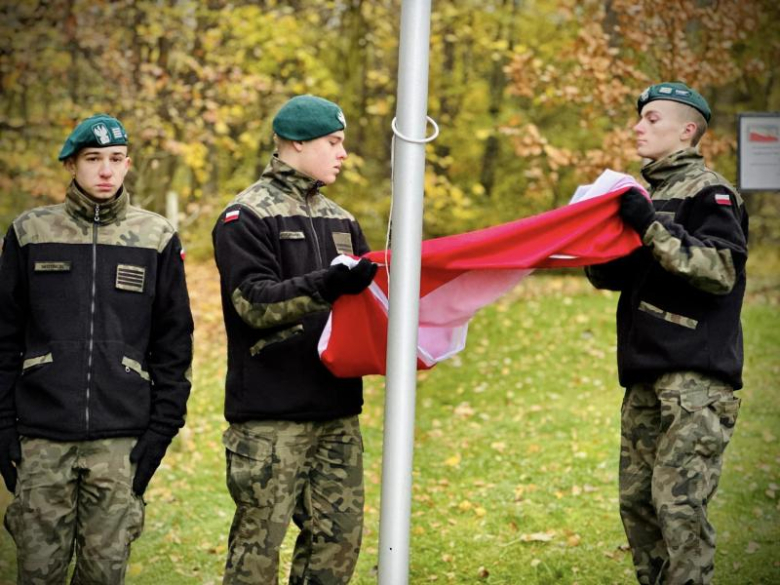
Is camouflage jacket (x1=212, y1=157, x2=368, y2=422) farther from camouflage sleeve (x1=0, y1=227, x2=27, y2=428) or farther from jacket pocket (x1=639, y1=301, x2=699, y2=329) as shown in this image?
jacket pocket (x1=639, y1=301, x2=699, y2=329)

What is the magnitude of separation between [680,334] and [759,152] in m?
2.62

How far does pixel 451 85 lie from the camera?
16.3m

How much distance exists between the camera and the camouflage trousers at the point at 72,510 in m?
3.70

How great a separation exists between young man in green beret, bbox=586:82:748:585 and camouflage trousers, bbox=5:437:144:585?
221cm

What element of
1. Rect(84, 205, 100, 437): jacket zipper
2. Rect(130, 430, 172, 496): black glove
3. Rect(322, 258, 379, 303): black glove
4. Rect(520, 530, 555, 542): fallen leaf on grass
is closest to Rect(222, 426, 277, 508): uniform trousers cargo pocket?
Rect(130, 430, 172, 496): black glove

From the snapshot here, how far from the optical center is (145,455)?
3850mm

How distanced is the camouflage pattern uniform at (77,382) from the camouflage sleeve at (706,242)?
2.08 metres

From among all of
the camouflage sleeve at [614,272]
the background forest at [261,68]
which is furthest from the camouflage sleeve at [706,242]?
the background forest at [261,68]

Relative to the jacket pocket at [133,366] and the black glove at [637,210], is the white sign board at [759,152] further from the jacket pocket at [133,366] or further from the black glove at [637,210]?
the jacket pocket at [133,366]

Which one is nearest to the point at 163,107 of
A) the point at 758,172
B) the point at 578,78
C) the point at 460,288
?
the point at 578,78

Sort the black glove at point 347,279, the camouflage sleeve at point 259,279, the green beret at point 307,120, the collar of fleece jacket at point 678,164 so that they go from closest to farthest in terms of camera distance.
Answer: the black glove at point 347,279 → the camouflage sleeve at point 259,279 → the green beret at point 307,120 → the collar of fleece jacket at point 678,164

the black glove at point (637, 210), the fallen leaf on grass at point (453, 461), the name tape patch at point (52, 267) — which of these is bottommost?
the fallen leaf on grass at point (453, 461)

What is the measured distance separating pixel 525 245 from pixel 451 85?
12.8m

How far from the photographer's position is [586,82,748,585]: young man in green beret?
12.9ft
